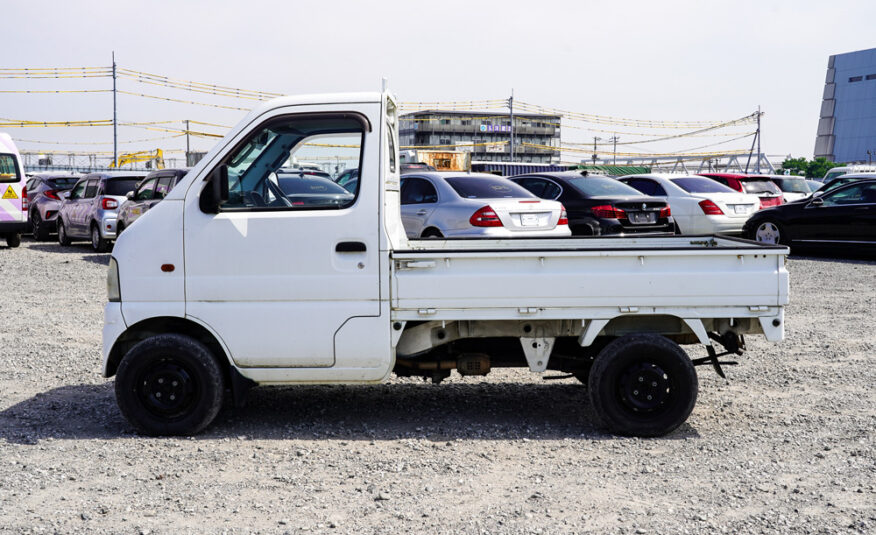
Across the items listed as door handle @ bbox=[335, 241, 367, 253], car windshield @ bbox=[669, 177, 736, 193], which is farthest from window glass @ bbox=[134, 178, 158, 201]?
door handle @ bbox=[335, 241, 367, 253]

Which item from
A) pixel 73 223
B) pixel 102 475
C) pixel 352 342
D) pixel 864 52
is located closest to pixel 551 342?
pixel 352 342

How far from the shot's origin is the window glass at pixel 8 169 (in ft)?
60.6

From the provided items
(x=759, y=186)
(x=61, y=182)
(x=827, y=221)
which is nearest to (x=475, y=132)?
(x=61, y=182)

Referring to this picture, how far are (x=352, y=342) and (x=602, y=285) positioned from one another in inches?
63.0

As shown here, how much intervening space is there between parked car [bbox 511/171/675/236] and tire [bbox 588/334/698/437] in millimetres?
8431

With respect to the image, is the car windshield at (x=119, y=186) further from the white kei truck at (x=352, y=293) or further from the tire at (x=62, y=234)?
the white kei truck at (x=352, y=293)

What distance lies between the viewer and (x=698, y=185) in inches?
707

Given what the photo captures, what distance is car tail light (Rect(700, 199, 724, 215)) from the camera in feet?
55.8

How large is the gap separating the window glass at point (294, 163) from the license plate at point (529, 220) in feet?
20.2

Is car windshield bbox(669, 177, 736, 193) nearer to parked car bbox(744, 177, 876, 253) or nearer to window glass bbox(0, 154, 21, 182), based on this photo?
parked car bbox(744, 177, 876, 253)

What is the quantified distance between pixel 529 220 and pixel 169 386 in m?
7.04

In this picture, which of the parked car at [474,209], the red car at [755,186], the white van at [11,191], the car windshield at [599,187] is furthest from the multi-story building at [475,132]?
the parked car at [474,209]

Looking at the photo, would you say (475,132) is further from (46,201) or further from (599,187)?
(599,187)

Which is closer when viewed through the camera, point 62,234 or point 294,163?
point 294,163
